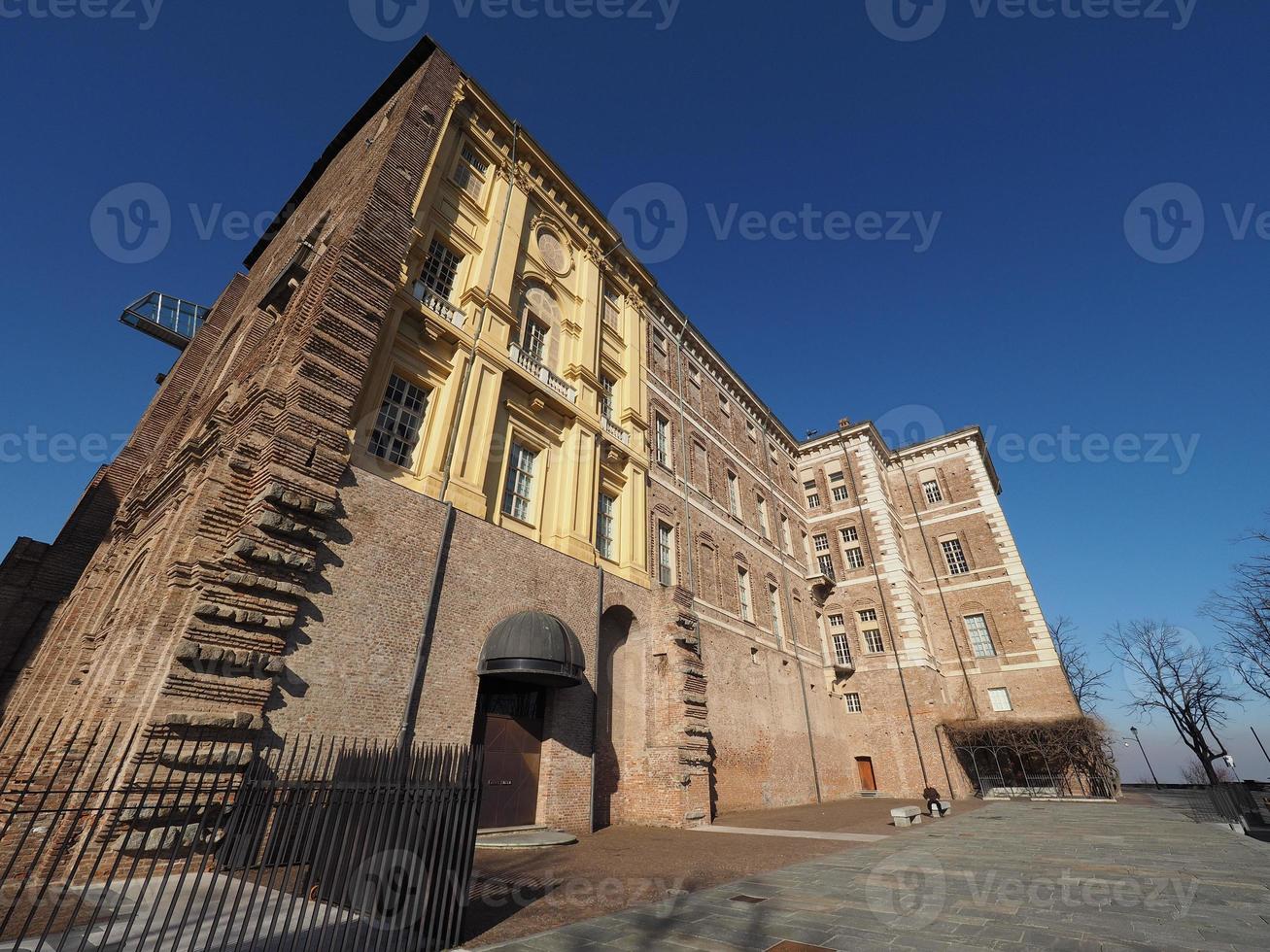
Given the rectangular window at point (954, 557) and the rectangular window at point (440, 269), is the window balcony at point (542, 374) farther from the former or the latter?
the rectangular window at point (954, 557)

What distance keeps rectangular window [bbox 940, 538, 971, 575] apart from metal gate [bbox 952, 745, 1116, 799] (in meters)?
9.22

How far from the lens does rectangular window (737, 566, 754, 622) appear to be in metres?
22.2

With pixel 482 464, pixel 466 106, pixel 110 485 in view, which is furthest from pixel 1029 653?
pixel 110 485

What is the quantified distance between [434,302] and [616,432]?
7094mm

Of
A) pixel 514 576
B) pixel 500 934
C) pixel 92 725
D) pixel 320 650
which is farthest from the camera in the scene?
pixel 514 576

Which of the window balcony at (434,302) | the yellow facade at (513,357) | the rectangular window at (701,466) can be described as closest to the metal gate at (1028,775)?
the rectangular window at (701,466)

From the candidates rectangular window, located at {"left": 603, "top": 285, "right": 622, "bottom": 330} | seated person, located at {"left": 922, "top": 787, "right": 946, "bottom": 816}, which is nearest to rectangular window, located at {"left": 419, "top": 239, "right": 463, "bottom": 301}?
rectangular window, located at {"left": 603, "top": 285, "right": 622, "bottom": 330}

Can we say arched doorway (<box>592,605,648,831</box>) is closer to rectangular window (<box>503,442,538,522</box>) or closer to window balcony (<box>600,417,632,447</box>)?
rectangular window (<box>503,442,538,522</box>)

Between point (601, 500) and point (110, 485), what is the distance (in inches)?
652

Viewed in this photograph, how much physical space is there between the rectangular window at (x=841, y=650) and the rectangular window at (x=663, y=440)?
1467 centimetres

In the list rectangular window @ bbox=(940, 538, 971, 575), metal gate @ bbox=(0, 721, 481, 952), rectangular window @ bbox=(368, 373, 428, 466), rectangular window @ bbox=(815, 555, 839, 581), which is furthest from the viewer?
rectangular window @ bbox=(940, 538, 971, 575)

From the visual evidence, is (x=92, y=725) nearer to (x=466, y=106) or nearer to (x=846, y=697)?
(x=466, y=106)

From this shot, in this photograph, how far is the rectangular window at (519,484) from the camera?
1401 cm

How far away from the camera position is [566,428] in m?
16.2
